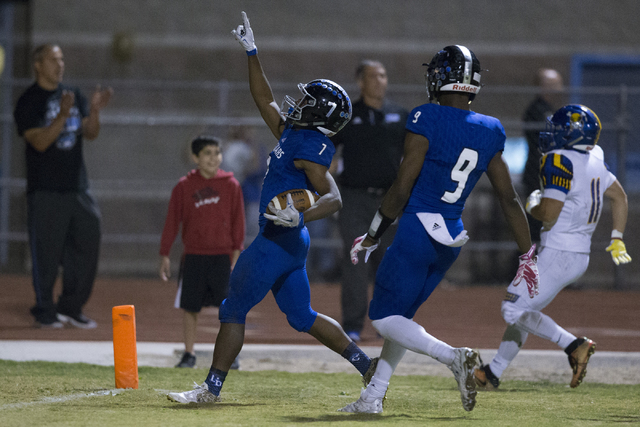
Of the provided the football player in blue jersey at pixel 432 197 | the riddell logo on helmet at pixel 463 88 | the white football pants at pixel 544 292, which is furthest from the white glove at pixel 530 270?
the riddell logo on helmet at pixel 463 88

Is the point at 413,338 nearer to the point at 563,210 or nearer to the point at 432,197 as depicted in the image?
the point at 432,197

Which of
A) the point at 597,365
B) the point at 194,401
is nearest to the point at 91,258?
the point at 194,401

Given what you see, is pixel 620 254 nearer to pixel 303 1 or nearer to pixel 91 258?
pixel 91 258

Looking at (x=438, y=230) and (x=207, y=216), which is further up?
(x=438, y=230)

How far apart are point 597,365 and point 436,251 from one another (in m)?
3.08

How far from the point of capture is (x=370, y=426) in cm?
476

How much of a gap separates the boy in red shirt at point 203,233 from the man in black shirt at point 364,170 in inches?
55.0

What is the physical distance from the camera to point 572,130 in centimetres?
625

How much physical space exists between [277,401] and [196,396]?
592 millimetres

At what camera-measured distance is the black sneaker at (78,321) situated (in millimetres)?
8966

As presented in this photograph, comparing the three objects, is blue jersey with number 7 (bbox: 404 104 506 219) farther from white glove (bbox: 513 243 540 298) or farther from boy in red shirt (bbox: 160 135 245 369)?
boy in red shirt (bbox: 160 135 245 369)

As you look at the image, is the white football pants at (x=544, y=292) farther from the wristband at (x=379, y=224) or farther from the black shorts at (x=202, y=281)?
the black shorts at (x=202, y=281)

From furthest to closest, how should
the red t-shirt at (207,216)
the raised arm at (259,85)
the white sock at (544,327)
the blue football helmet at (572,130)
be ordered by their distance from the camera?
the red t-shirt at (207,216) < the blue football helmet at (572,130) < the white sock at (544,327) < the raised arm at (259,85)

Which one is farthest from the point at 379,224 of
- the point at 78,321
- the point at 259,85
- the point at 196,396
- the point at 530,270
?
the point at 78,321
